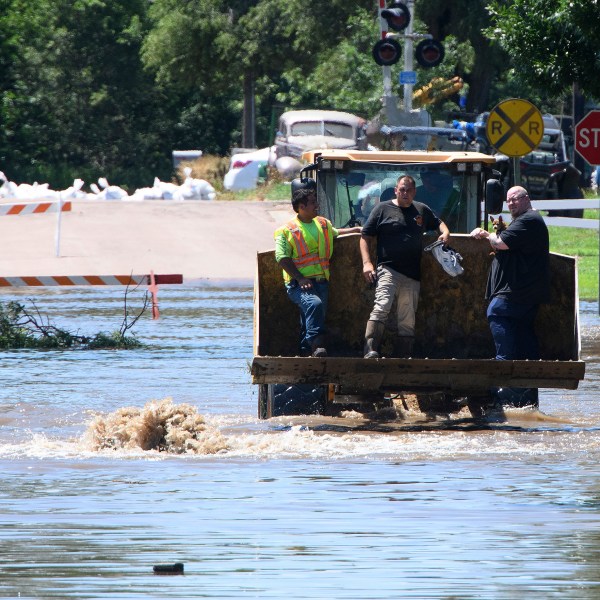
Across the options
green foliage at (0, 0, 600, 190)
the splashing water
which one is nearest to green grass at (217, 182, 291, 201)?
green foliage at (0, 0, 600, 190)

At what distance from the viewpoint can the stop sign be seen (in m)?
22.3

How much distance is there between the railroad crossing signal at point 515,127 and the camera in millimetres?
20453

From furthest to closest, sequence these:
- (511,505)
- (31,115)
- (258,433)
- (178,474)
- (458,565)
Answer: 1. (31,115)
2. (258,433)
3. (178,474)
4. (511,505)
5. (458,565)

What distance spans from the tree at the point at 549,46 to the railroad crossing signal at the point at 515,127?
1472mm

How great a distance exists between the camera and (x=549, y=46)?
22.0 m

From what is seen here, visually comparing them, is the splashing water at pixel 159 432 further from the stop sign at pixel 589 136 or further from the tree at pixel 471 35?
the tree at pixel 471 35

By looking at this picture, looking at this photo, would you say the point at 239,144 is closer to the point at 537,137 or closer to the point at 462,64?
the point at 462,64

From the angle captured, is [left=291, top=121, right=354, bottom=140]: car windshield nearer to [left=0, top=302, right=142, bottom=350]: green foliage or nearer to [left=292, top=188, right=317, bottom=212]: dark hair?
[left=0, top=302, right=142, bottom=350]: green foliage

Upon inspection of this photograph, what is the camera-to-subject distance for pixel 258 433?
12102 millimetres

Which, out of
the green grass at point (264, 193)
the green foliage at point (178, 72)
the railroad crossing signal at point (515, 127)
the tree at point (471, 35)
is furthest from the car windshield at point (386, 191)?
the tree at point (471, 35)

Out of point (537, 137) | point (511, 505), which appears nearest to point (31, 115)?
point (537, 137)

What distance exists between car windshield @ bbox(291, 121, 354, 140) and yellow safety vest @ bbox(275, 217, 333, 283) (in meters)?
33.9

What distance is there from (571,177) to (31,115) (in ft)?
114

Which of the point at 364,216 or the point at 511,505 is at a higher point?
the point at 364,216
